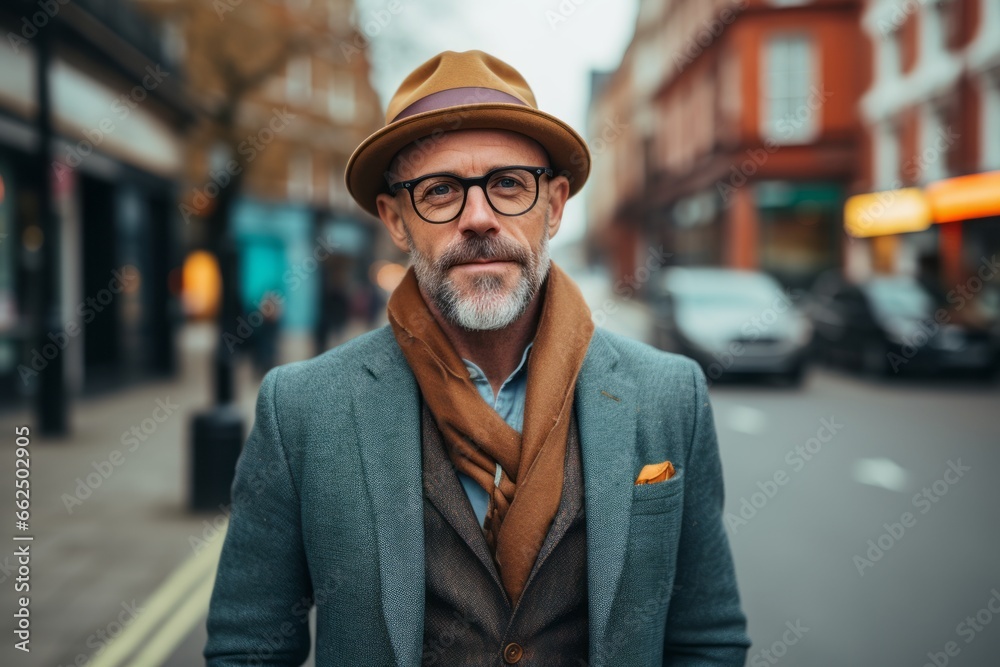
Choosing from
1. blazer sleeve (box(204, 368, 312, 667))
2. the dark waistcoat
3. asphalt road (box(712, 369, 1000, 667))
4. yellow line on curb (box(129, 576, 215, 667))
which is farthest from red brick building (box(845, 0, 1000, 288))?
blazer sleeve (box(204, 368, 312, 667))

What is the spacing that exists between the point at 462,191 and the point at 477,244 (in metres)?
0.12

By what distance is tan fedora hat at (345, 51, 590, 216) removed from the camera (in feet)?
5.79

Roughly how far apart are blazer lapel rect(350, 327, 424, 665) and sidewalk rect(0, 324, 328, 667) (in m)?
2.79

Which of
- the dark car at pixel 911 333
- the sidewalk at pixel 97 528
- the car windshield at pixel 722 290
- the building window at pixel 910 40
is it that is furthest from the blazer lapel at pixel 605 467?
the building window at pixel 910 40

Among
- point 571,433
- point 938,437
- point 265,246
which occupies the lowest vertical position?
point 938,437

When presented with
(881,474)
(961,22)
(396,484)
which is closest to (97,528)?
(396,484)

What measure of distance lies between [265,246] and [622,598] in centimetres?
3004

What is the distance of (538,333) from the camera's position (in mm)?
1886

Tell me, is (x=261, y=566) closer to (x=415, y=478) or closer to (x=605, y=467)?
(x=415, y=478)

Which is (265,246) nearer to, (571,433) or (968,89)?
(968,89)

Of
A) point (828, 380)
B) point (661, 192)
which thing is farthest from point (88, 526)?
point (661, 192)

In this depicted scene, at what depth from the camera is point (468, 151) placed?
181cm

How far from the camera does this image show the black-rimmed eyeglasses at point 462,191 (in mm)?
1807

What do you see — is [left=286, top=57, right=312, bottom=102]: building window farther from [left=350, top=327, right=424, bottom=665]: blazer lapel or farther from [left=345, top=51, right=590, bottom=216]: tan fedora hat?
[left=350, top=327, right=424, bottom=665]: blazer lapel
